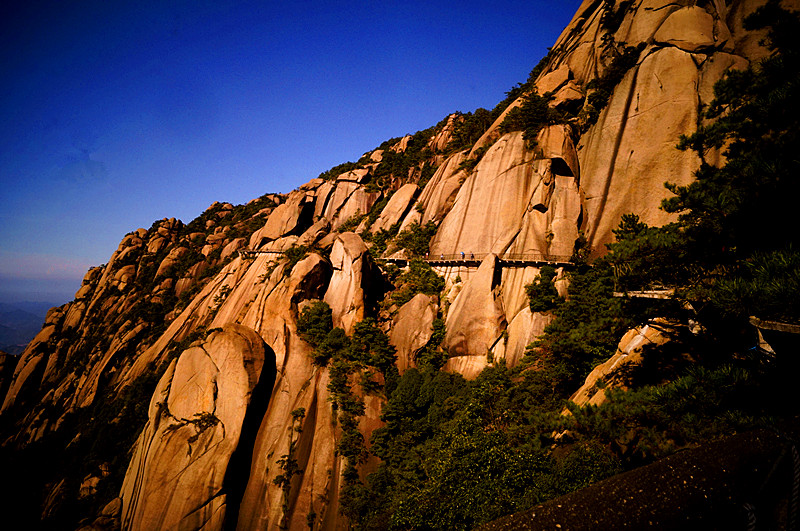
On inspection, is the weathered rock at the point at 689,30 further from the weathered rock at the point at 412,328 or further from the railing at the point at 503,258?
the weathered rock at the point at 412,328

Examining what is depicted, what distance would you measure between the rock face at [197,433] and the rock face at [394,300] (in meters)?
0.09

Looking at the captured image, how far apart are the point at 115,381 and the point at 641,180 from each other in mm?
59016

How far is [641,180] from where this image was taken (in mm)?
22344

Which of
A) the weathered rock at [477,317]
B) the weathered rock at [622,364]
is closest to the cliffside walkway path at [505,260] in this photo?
the weathered rock at [477,317]

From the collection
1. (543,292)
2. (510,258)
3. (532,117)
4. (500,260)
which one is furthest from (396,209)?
(543,292)

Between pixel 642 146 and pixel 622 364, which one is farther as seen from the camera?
pixel 642 146

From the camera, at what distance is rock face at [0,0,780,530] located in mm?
19188

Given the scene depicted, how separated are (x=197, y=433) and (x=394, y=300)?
57.8ft

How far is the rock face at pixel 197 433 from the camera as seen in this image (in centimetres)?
1797

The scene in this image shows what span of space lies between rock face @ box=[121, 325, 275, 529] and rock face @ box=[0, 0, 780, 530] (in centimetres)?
9

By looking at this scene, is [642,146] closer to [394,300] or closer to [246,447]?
[394,300]

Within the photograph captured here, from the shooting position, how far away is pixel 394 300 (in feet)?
98.2

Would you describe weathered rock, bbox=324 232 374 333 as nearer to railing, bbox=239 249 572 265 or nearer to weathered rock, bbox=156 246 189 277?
railing, bbox=239 249 572 265

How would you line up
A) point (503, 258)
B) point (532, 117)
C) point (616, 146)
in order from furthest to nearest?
point (532, 117) < point (503, 258) < point (616, 146)
